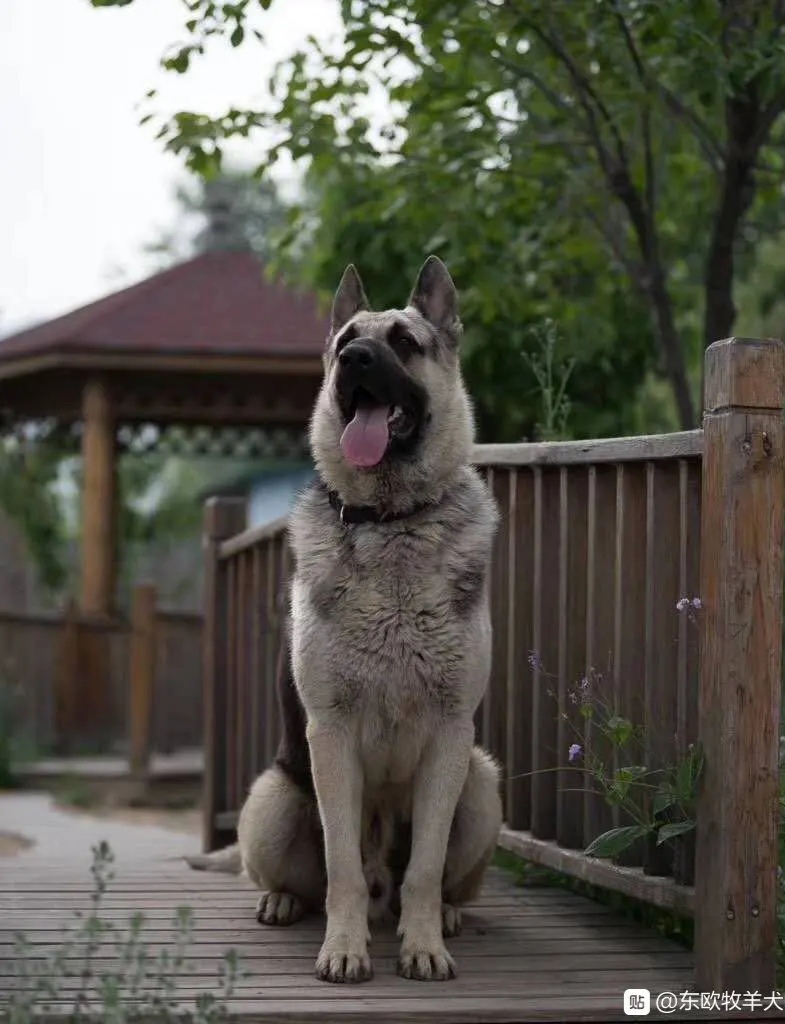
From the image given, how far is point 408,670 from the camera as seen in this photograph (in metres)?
3.77

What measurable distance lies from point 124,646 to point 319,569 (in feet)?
30.5

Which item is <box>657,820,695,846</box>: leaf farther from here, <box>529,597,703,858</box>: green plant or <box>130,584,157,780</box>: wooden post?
<box>130,584,157,780</box>: wooden post

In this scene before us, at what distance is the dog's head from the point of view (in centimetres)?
384

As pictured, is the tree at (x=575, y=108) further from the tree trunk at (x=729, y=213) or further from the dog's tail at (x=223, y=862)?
the dog's tail at (x=223, y=862)

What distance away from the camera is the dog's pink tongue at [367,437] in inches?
152

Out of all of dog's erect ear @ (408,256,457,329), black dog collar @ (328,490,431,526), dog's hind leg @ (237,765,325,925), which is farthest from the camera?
dog's hind leg @ (237,765,325,925)

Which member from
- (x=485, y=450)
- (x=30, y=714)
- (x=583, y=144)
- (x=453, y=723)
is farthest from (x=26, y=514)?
(x=453, y=723)

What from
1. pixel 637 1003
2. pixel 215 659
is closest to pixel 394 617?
pixel 637 1003

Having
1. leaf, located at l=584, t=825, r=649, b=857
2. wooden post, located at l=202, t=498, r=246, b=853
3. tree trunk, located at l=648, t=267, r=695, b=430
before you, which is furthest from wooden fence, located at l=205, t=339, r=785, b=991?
tree trunk, located at l=648, t=267, r=695, b=430

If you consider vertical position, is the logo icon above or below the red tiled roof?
below

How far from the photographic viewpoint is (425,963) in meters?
3.68

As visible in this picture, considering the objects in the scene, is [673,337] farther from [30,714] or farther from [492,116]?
[30,714]

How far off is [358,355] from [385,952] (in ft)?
5.02

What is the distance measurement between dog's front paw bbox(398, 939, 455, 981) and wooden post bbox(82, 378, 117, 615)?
953cm
